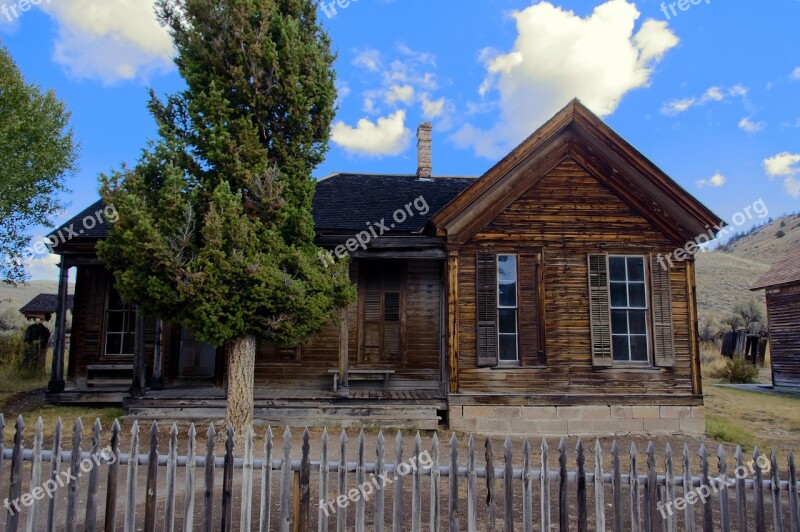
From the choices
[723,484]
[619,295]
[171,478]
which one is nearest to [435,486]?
[171,478]

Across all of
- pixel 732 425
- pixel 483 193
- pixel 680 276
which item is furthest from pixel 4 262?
pixel 732 425

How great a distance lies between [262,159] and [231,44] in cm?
189

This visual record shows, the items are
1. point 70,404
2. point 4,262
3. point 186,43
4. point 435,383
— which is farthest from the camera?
point 4,262

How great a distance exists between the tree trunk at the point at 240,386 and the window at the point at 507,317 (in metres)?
4.93

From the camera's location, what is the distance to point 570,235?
1094 centimetres

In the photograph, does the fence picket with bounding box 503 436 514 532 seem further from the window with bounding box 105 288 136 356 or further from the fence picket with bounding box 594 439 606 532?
the window with bounding box 105 288 136 356

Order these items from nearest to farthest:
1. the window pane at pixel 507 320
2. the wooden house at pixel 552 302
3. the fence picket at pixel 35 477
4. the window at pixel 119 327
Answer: the fence picket at pixel 35 477, the wooden house at pixel 552 302, the window pane at pixel 507 320, the window at pixel 119 327

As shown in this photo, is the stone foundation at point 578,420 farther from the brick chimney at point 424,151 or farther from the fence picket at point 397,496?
the brick chimney at point 424,151

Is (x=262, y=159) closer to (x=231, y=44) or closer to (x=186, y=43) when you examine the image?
(x=231, y=44)

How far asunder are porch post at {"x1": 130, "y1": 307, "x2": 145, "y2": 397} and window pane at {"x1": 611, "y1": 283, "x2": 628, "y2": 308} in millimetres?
9757

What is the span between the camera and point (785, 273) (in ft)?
66.9

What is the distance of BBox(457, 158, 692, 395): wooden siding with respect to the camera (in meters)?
10.6

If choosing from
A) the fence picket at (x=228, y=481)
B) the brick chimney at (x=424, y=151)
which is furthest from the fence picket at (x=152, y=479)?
the brick chimney at (x=424, y=151)

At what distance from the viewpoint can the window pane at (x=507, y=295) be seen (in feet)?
35.4
